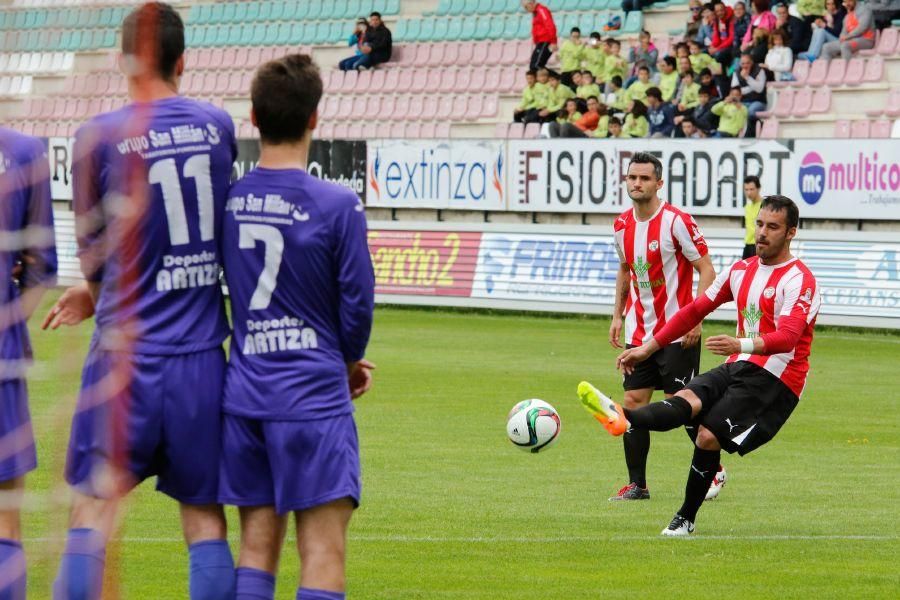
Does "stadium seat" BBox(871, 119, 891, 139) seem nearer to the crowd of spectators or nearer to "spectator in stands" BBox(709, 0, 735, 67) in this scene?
the crowd of spectators

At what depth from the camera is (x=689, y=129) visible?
23.5 metres

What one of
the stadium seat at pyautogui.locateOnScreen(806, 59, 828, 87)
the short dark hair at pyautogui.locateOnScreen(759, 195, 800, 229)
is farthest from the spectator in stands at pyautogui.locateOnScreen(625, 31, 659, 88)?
the short dark hair at pyautogui.locateOnScreen(759, 195, 800, 229)

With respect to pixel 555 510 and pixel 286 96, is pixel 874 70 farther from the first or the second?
pixel 286 96

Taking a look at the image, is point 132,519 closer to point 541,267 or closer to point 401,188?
point 541,267

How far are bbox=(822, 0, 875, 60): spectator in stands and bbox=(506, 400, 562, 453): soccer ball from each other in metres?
16.8

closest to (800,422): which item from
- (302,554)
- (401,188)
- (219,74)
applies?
(302,554)

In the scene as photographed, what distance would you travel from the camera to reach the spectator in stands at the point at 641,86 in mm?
25203

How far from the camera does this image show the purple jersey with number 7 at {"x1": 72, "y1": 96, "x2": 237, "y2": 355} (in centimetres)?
504

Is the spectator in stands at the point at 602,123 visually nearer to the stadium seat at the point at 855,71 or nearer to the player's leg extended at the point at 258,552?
the stadium seat at the point at 855,71

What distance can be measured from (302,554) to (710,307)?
13.5 ft

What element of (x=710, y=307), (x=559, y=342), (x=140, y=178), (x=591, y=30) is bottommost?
(x=559, y=342)

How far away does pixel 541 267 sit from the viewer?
23250mm

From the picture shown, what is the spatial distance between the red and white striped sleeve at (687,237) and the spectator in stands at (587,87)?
16358 millimetres

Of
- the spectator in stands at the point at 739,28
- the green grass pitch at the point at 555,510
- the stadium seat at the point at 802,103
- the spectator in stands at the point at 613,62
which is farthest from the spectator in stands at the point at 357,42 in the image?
the green grass pitch at the point at 555,510
